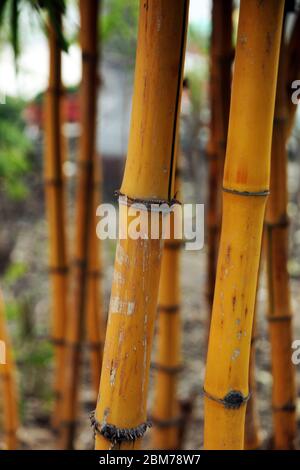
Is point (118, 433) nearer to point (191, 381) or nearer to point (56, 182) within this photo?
point (56, 182)

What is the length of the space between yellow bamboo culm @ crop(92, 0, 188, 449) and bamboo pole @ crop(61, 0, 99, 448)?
500 millimetres

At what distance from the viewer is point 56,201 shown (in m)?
1.35

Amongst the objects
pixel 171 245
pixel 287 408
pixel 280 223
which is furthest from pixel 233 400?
pixel 171 245

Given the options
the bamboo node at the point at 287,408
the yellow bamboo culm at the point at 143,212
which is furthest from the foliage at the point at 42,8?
the bamboo node at the point at 287,408

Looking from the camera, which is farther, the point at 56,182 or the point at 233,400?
the point at 56,182

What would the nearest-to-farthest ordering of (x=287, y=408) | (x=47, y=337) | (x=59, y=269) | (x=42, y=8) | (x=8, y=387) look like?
(x=42, y=8) → (x=287, y=408) → (x=8, y=387) → (x=59, y=269) → (x=47, y=337)

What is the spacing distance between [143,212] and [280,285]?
15.7 inches

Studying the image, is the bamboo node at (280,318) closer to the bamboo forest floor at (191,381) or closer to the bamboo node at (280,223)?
the bamboo node at (280,223)

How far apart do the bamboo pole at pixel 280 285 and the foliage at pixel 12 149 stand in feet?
6.34

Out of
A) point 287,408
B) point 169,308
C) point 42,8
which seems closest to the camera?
point 42,8

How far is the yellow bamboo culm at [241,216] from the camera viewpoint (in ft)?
1.78

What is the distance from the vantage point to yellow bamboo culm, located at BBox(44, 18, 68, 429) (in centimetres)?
122

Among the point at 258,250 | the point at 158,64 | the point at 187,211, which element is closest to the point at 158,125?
the point at 158,64
